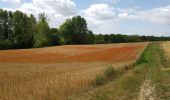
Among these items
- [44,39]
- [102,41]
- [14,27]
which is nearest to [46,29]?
[44,39]

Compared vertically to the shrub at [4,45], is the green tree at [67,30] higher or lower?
higher

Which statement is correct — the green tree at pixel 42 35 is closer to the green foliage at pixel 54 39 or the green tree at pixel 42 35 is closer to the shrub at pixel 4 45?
the green foliage at pixel 54 39

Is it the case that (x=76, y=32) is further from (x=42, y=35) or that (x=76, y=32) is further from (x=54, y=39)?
(x=42, y=35)

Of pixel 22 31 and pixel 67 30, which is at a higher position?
pixel 67 30

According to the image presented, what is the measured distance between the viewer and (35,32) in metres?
121

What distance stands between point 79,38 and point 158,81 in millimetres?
113980

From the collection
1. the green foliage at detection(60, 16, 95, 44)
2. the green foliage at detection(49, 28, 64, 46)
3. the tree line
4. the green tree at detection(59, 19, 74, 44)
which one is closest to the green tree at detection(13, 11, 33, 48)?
the tree line

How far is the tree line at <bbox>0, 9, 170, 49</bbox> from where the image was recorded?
4193 inches

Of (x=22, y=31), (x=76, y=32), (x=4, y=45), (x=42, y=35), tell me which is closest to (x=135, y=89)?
(x=4, y=45)

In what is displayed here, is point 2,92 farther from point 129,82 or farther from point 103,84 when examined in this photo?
point 129,82

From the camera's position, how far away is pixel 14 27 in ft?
367

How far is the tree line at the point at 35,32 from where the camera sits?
349 ft

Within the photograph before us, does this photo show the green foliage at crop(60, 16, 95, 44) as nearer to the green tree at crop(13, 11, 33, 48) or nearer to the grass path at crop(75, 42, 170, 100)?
the green tree at crop(13, 11, 33, 48)

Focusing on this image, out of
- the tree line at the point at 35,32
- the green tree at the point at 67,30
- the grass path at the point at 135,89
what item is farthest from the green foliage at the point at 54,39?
the grass path at the point at 135,89
